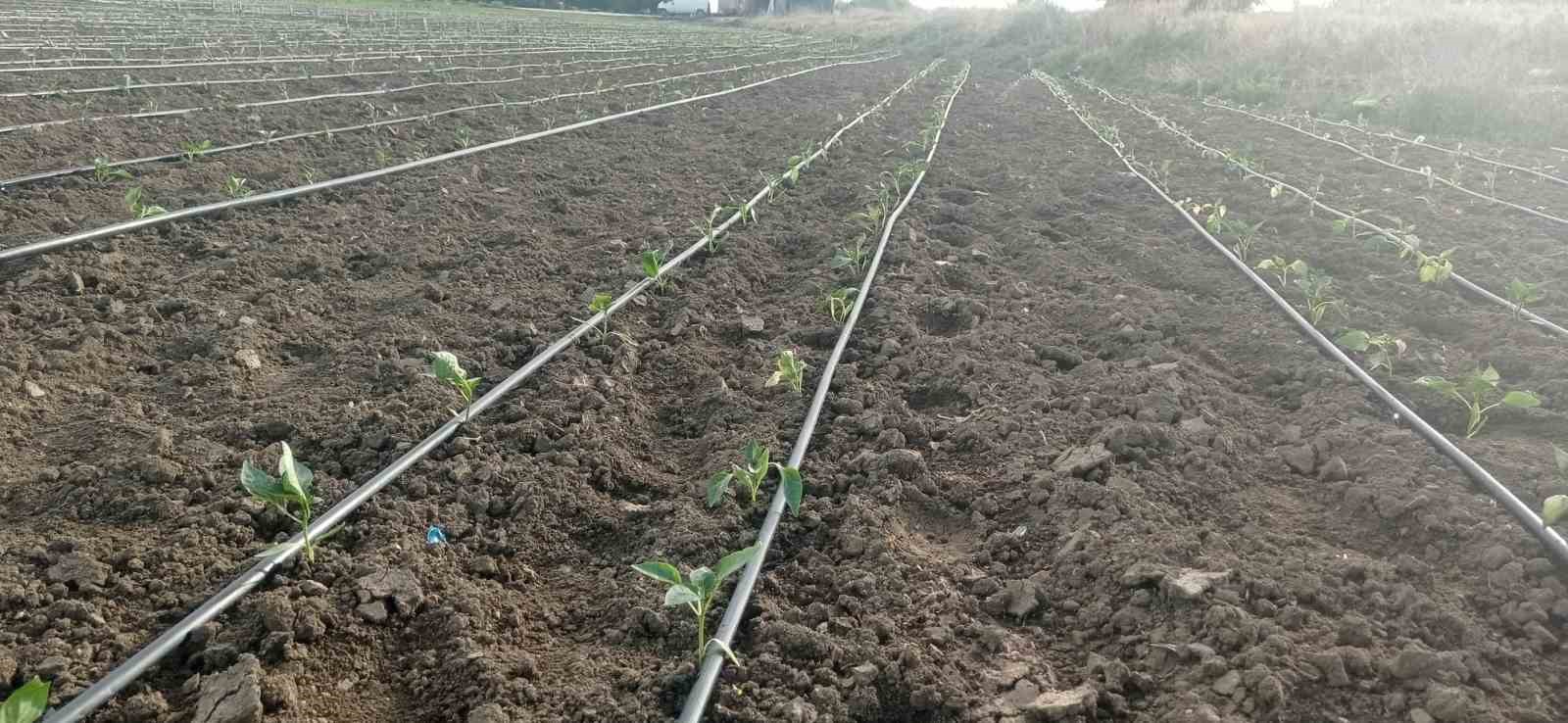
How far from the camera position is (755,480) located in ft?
7.76

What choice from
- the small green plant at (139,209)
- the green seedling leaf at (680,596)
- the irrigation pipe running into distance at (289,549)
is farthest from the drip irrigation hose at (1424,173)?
the small green plant at (139,209)

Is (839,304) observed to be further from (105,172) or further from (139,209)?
(105,172)

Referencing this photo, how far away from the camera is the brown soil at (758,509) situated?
1.80m

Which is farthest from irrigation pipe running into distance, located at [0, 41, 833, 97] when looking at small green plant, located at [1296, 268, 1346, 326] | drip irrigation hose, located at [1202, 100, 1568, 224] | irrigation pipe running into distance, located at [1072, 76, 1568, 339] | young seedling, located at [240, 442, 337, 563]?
drip irrigation hose, located at [1202, 100, 1568, 224]

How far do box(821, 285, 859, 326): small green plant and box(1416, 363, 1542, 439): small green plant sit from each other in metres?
2.02

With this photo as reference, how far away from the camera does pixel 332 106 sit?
23.9ft

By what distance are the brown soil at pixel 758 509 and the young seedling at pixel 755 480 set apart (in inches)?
4.2

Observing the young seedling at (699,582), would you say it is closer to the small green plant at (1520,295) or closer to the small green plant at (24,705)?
the small green plant at (24,705)

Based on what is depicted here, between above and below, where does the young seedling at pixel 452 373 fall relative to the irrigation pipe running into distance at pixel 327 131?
below

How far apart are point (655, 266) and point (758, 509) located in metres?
1.59

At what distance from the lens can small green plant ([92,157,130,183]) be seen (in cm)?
451

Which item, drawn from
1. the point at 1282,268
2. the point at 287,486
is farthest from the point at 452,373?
the point at 1282,268

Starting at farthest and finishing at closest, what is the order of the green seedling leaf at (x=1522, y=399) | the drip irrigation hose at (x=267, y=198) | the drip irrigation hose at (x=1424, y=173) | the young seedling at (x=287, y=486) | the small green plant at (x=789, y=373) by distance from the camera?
the drip irrigation hose at (x=1424, y=173), the drip irrigation hose at (x=267, y=198), the small green plant at (x=789, y=373), the green seedling leaf at (x=1522, y=399), the young seedling at (x=287, y=486)

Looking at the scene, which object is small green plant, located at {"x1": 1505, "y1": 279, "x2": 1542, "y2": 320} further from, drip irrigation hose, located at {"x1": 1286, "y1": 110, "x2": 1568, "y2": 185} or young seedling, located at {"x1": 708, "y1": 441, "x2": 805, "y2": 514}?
drip irrigation hose, located at {"x1": 1286, "y1": 110, "x2": 1568, "y2": 185}
